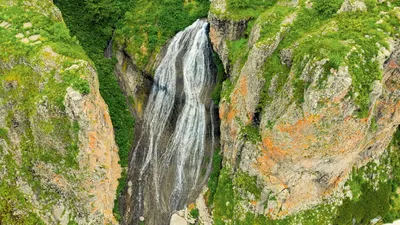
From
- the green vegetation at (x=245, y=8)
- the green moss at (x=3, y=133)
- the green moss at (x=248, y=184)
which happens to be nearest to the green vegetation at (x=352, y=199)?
the green moss at (x=248, y=184)

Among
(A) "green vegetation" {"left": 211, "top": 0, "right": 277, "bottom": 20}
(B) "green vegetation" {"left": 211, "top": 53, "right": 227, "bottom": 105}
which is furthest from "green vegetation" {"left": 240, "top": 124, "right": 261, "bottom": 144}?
(A) "green vegetation" {"left": 211, "top": 0, "right": 277, "bottom": 20}

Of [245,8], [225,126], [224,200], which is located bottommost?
[224,200]

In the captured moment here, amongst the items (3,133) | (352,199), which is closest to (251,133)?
(352,199)

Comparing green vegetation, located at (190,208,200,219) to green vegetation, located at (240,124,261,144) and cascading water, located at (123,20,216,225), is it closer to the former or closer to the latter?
cascading water, located at (123,20,216,225)

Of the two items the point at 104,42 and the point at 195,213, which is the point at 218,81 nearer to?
the point at 195,213

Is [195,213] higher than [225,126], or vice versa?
[225,126]

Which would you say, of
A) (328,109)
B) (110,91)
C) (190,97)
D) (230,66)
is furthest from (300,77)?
(110,91)

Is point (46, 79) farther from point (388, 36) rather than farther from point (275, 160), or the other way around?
point (388, 36)

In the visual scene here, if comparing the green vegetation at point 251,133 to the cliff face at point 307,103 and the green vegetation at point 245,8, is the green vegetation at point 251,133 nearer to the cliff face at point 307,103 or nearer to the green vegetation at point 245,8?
the cliff face at point 307,103
